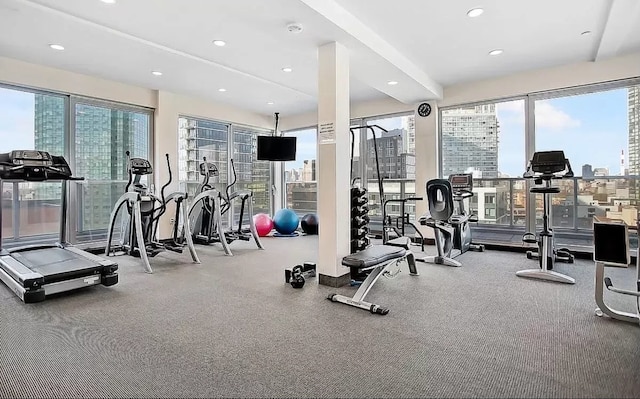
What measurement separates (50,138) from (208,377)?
5202 mm

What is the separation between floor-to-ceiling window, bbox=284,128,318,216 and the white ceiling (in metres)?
2.80

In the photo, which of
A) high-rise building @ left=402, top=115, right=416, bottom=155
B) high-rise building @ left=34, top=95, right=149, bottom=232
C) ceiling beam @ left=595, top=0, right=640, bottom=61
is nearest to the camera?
ceiling beam @ left=595, top=0, right=640, bottom=61

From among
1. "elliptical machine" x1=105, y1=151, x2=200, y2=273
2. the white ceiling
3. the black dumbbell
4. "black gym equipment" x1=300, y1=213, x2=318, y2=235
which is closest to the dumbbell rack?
the black dumbbell

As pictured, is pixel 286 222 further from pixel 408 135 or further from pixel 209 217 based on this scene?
pixel 408 135

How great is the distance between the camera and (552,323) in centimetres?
267

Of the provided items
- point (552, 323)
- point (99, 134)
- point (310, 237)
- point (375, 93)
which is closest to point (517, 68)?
point (375, 93)

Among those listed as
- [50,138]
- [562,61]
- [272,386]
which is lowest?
[272,386]

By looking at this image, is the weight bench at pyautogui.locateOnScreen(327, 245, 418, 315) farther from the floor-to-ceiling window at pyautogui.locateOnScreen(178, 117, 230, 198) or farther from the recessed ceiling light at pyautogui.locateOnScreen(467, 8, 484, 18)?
the floor-to-ceiling window at pyautogui.locateOnScreen(178, 117, 230, 198)

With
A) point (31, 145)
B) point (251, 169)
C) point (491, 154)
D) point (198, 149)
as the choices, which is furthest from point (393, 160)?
point (31, 145)

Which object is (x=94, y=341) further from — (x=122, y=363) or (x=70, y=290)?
(x=70, y=290)

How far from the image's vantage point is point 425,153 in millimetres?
6418

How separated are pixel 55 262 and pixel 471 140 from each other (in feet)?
20.4

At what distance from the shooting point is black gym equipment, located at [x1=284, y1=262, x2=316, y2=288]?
3.66 meters

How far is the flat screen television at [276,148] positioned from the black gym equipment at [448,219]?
3.68 m
